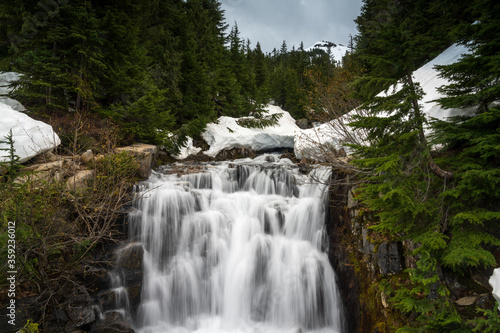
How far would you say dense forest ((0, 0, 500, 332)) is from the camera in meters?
3.93

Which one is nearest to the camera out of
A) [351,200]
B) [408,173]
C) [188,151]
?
[408,173]

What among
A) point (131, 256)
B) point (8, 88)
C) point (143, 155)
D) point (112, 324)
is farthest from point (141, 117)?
point (112, 324)

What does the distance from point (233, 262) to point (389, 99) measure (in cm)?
641

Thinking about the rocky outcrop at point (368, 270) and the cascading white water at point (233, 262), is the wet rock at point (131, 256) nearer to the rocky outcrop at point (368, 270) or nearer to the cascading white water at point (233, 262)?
the cascading white water at point (233, 262)

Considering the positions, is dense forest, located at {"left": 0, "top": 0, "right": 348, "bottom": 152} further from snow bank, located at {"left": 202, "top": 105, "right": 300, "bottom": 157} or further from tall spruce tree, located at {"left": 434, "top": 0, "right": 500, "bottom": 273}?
tall spruce tree, located at {"left": 434, "top": 0, "right": 500, "bottom": 273}

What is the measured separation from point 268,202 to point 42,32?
1099 cm

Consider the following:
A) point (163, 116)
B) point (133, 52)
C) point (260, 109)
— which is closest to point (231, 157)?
point (163, 116)

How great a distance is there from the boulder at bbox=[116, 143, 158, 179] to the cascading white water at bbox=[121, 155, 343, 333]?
2.25 ft

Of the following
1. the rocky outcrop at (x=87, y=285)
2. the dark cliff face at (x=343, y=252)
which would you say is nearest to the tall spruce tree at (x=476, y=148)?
the dark cliff face at (x=343, y=252)

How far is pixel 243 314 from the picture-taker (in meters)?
6.95

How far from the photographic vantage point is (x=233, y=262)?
777 cm

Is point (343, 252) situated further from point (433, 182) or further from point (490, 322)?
point (490, 322)

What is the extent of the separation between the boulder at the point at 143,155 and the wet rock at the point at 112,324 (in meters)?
5.36

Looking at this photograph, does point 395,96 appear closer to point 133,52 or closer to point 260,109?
point 133,52
